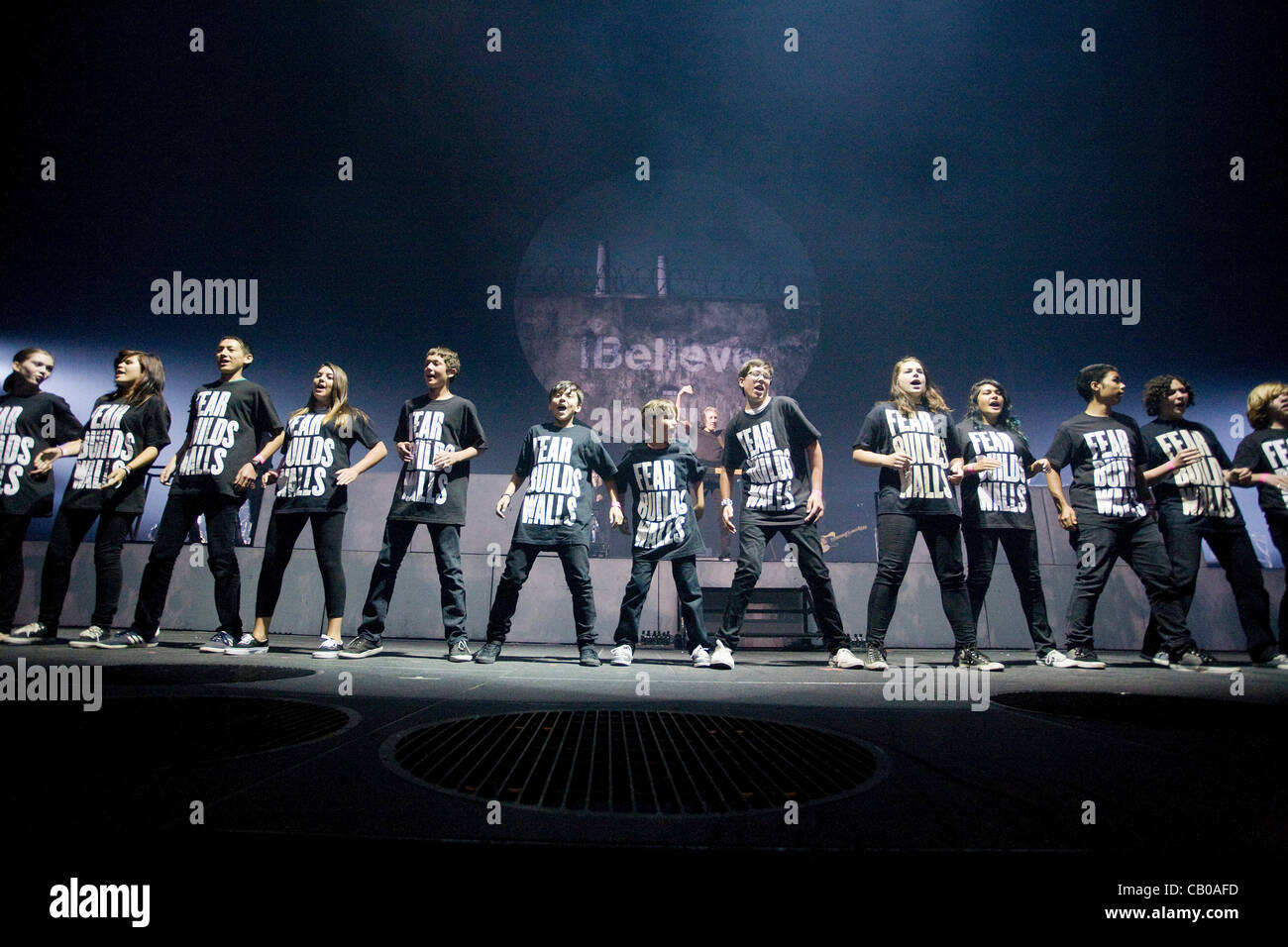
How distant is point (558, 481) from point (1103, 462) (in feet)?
12.2

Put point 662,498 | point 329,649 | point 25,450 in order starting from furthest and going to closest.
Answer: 1. point 25,450
2. point 662,498
3. point 329,649

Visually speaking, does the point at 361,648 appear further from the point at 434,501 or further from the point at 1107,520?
the point at 1107,520

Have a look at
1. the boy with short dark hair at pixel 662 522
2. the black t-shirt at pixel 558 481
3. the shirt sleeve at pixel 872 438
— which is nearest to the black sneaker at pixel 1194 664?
the shirt sleeve at pixel 872 438

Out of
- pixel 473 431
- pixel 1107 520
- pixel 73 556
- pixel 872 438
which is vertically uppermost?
pixel 473 431

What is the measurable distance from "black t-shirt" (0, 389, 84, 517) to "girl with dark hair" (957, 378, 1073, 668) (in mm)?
6500

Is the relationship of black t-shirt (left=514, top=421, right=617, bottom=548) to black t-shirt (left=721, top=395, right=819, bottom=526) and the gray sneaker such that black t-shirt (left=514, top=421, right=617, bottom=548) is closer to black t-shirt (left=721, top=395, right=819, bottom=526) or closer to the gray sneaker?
black t-shirt (left=721, top=395, right=819, bottom=526)

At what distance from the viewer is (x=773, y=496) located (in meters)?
3.79

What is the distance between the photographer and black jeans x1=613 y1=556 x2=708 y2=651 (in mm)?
3805

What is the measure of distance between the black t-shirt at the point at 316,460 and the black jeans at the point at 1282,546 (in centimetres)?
646

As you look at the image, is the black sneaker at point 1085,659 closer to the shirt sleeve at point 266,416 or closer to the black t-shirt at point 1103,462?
the black t-shirt at point 1103,462

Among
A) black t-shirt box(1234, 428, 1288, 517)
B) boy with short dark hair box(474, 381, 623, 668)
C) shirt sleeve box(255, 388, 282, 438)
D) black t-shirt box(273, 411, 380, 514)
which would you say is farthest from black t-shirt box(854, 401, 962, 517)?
shirt sleeve box(255, 388, 282, 438)

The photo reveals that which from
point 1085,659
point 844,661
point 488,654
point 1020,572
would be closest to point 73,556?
point 488,654

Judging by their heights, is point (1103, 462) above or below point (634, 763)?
above
